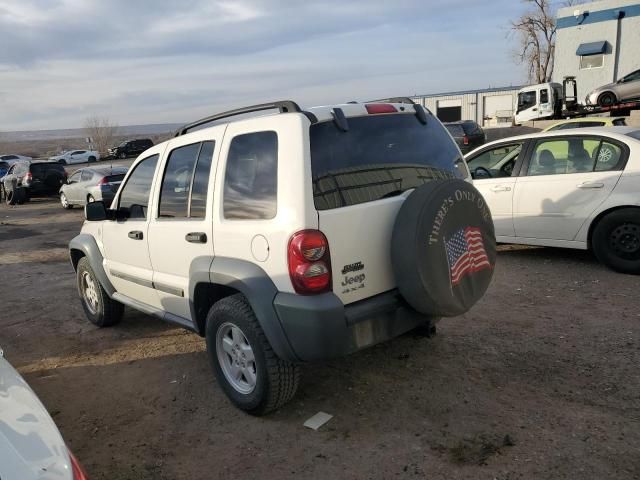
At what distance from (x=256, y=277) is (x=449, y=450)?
146cm

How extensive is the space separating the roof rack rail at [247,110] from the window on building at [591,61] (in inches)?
1318

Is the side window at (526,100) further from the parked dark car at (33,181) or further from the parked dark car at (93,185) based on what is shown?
the parked dark car at (33,181)

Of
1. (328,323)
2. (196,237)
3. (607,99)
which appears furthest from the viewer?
(607,99)

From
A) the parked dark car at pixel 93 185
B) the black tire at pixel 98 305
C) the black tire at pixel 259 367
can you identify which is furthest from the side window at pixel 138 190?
the parked dark car at pixel 93 185

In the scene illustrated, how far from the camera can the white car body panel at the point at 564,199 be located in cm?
575

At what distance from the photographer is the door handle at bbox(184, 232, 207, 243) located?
138 inches

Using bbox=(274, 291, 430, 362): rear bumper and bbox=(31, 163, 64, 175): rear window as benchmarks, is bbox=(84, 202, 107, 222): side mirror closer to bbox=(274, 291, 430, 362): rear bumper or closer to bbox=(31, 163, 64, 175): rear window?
bbox=(274, 291, 430, 362): rear bumper

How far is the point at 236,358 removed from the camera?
3.52 m

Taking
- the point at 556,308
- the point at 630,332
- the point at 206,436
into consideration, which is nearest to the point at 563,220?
the point at 556,308

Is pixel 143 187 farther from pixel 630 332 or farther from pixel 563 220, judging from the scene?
pixel 563 220

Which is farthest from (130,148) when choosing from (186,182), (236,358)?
(236,358)

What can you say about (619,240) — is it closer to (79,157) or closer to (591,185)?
(591,185)

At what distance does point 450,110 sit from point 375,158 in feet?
138

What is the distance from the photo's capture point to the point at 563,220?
20.4ft
